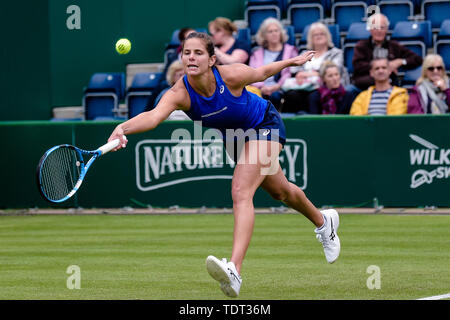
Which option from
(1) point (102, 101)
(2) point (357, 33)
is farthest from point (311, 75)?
(1) point (102, 101)

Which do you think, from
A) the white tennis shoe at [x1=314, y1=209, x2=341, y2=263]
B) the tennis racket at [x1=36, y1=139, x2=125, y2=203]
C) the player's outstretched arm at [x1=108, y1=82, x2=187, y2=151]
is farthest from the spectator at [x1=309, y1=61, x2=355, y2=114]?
the tennis racket at [x1=36, y1=139, x2=125, y2=203]

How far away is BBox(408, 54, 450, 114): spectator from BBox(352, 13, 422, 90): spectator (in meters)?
0.74

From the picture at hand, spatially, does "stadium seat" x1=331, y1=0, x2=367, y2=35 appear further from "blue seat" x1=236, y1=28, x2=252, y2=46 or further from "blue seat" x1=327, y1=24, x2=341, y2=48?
"blue seat" x1=236, y1=28, x2=252, y2=46

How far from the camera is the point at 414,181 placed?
1243cm

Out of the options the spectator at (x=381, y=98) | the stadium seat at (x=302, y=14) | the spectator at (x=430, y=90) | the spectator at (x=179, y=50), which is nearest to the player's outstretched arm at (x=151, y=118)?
the spectator at (x=381, y=98)

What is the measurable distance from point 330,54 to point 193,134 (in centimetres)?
235

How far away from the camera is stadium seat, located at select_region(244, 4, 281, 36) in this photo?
16219 mm

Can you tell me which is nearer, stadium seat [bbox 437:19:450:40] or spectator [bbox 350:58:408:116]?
spectator [bbox 350:58:408:116]

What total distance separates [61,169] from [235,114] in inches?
56.1

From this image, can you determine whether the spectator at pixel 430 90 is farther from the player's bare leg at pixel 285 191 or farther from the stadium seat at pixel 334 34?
the player's bare leg at pixel 285 191

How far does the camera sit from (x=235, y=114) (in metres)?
7.14

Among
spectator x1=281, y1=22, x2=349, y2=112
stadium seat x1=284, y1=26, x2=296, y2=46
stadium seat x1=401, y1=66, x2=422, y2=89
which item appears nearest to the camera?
spectator x1=281, y1=22, x2=349, y2=112

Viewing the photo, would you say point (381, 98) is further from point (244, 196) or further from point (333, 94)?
point (244, 196)
